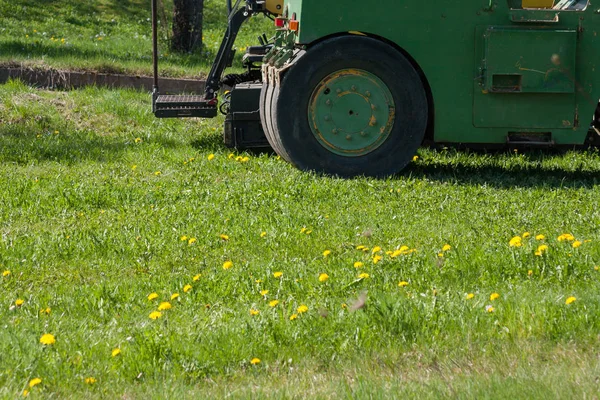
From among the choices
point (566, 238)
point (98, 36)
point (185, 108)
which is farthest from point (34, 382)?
point (98, 36)

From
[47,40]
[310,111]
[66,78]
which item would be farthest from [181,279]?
[47,40]

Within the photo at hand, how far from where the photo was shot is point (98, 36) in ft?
55.9

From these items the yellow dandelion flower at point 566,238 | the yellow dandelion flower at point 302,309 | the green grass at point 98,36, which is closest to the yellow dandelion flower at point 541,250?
the yellow dandelion flower at point 566,238

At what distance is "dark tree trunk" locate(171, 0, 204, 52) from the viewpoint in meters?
15.8

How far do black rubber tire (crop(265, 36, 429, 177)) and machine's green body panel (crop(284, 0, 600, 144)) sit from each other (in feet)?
0.38

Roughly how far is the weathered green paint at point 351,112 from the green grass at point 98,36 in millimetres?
5637

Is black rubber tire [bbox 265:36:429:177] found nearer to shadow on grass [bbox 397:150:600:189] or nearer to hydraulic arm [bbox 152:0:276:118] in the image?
shadow on grass [bbox 397:150:600:189]

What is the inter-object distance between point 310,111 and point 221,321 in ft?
12.9

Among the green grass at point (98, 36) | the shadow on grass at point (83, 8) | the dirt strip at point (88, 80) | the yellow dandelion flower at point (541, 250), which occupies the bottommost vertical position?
the yellow dandelion flower at point (541, 250)

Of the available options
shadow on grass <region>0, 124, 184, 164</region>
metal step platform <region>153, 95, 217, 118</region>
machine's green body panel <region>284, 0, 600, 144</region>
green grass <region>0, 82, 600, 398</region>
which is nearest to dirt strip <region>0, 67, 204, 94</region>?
shadow on grass <region>0, 124, 184, 164</region>

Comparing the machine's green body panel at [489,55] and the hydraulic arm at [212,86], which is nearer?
the machine's green body panel at [489,55]

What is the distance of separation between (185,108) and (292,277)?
15.9ft

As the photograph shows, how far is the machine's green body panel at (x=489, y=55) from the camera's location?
25.9 feet

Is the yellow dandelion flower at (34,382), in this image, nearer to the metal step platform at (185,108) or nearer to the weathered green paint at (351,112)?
the weathered green paint at (351,112)
